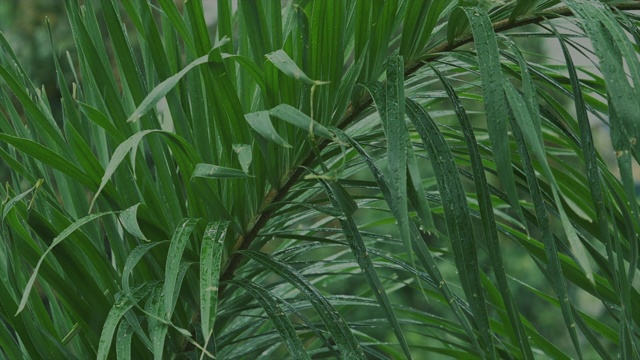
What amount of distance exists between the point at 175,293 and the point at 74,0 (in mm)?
266

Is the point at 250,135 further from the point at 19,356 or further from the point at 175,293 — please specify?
the point at 19,356

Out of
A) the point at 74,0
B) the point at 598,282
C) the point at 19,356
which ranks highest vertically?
the point at 74,0

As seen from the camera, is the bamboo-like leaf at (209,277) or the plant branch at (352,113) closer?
the bamboo-like leaf at (209,277)

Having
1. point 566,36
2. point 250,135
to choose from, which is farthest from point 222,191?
point 566,36

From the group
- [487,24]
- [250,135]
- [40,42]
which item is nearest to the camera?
[487,24]

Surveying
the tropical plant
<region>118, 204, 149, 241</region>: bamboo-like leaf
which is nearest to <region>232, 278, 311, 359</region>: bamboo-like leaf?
the tropical plant

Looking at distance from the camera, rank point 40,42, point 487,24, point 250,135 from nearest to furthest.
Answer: point 487,24 → point 250,135 → point 40,42

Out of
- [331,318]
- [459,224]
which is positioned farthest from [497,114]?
[331,318]

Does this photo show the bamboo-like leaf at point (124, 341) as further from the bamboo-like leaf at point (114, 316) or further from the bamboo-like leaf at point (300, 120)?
the bamboo-like leaf at point (300, 120)

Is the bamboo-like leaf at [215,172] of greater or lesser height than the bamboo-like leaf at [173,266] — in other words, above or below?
above

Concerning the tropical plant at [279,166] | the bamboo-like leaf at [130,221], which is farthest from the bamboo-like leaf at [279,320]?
the bamboo-like leaf at [130,221]

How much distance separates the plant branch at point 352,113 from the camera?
61cm

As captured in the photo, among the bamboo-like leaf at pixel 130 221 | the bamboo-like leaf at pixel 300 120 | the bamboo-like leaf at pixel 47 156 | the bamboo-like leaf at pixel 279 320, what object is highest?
the bamboo-like leaf at pixel 300 120

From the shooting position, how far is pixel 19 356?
65cm
